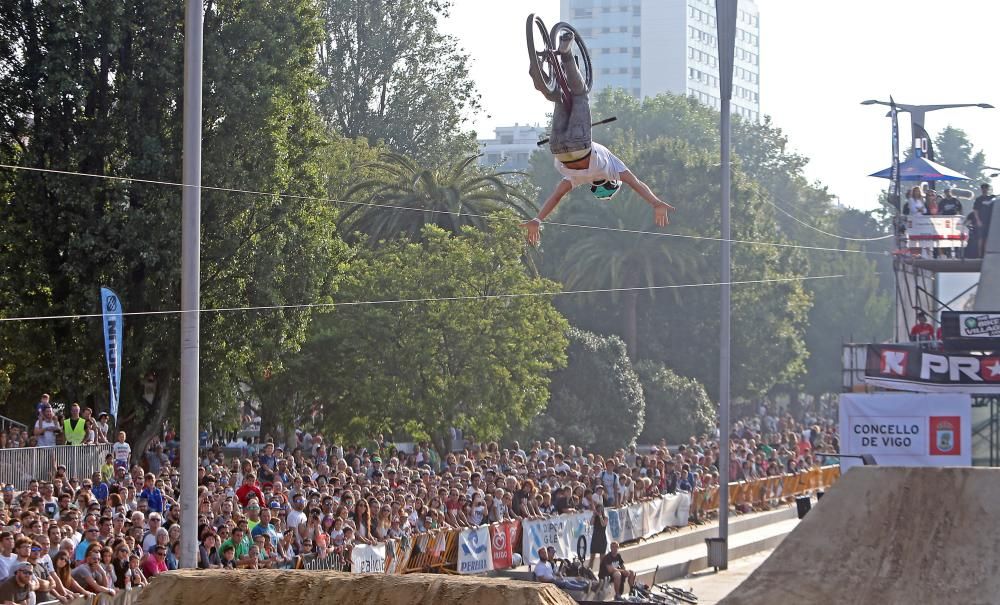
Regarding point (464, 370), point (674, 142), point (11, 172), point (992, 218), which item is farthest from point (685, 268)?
point (11, 172)

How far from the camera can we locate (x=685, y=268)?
56.1 meters

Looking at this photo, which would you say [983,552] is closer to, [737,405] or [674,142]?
[674,142]

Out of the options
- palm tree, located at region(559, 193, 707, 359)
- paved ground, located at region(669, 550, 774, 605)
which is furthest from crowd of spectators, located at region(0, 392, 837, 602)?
palm tree, located at region(559, 193, 707, 359)

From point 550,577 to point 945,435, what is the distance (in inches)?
542

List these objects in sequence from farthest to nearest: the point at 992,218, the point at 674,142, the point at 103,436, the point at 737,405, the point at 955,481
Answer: the point at 737,405 < the point at 674,142 < the point at 992,218 < the point at 103,436 < the point at 955,481

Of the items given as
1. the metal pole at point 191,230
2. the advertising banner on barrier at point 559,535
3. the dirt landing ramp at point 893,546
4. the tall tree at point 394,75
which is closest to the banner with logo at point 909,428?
the advertising banner on barrier at point 559,535

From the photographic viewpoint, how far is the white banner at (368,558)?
1978 centimetres

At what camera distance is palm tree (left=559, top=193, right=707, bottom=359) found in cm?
5650

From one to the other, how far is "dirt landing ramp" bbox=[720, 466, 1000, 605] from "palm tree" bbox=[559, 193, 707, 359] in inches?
1348

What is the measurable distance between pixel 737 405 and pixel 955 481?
5492 cm

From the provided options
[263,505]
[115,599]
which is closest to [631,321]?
[263,505]

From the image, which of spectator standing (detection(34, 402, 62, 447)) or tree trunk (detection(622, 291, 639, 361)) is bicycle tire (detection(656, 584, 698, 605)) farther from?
tree trunk (detection(622, 291, 639, 361))

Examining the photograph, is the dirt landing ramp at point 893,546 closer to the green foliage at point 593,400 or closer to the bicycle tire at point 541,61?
the bicycle tire at point 541,61

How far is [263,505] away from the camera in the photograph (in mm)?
20094
